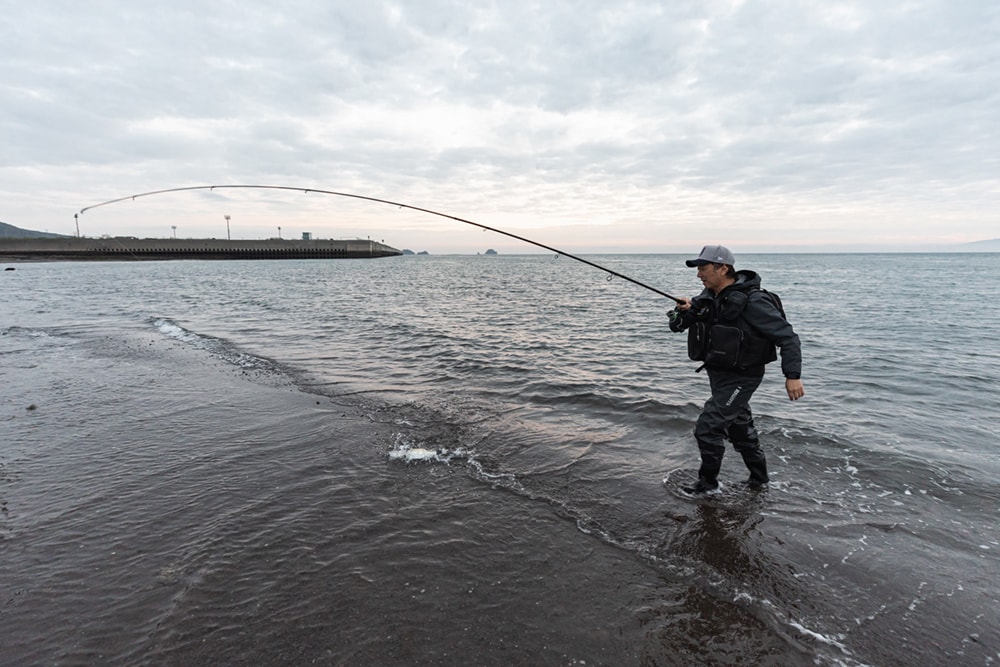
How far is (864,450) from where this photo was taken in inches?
272

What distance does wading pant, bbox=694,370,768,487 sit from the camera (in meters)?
5.03

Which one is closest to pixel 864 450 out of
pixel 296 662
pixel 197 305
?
pixel 296 662

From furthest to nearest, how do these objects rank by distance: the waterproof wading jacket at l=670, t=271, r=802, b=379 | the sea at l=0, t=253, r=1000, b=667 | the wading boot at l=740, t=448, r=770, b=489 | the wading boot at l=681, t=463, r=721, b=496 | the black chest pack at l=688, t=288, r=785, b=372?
the wading boot at l=740, t=448, r=770, b=489, the wading boot at l=681, t=463, r=721, b=496, the black chest pack at l=688, t=288, r=785, b=372, the waterproof wading jacket at l=670, t=271, r=802, b=379, the sea at l=0, t=253, r=1000, b=667

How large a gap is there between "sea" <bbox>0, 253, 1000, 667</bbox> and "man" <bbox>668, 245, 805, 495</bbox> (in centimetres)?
79

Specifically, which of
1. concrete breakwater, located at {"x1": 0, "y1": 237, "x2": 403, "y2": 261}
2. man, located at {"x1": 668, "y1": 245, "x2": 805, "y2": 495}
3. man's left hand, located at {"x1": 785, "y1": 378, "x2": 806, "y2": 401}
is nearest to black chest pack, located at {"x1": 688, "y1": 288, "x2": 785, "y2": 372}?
man, located at {"x1": 668, "y1": 245, "x2": 805, "y2": 495}

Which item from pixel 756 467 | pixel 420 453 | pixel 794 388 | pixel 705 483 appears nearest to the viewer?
pixel 794 388

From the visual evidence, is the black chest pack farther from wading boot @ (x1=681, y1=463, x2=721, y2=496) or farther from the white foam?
the white foam

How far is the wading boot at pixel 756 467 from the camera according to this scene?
5.46 m

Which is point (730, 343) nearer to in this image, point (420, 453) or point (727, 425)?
point (727, 425)

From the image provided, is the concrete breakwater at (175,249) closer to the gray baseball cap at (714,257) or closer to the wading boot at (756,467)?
the gray baseball cap at (714,257)

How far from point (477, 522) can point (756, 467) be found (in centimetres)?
338

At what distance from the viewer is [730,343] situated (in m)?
4.94

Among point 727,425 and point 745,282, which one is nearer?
point 745,282

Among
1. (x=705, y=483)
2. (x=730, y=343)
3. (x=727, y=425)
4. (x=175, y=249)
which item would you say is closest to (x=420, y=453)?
(x=705, y=483)
